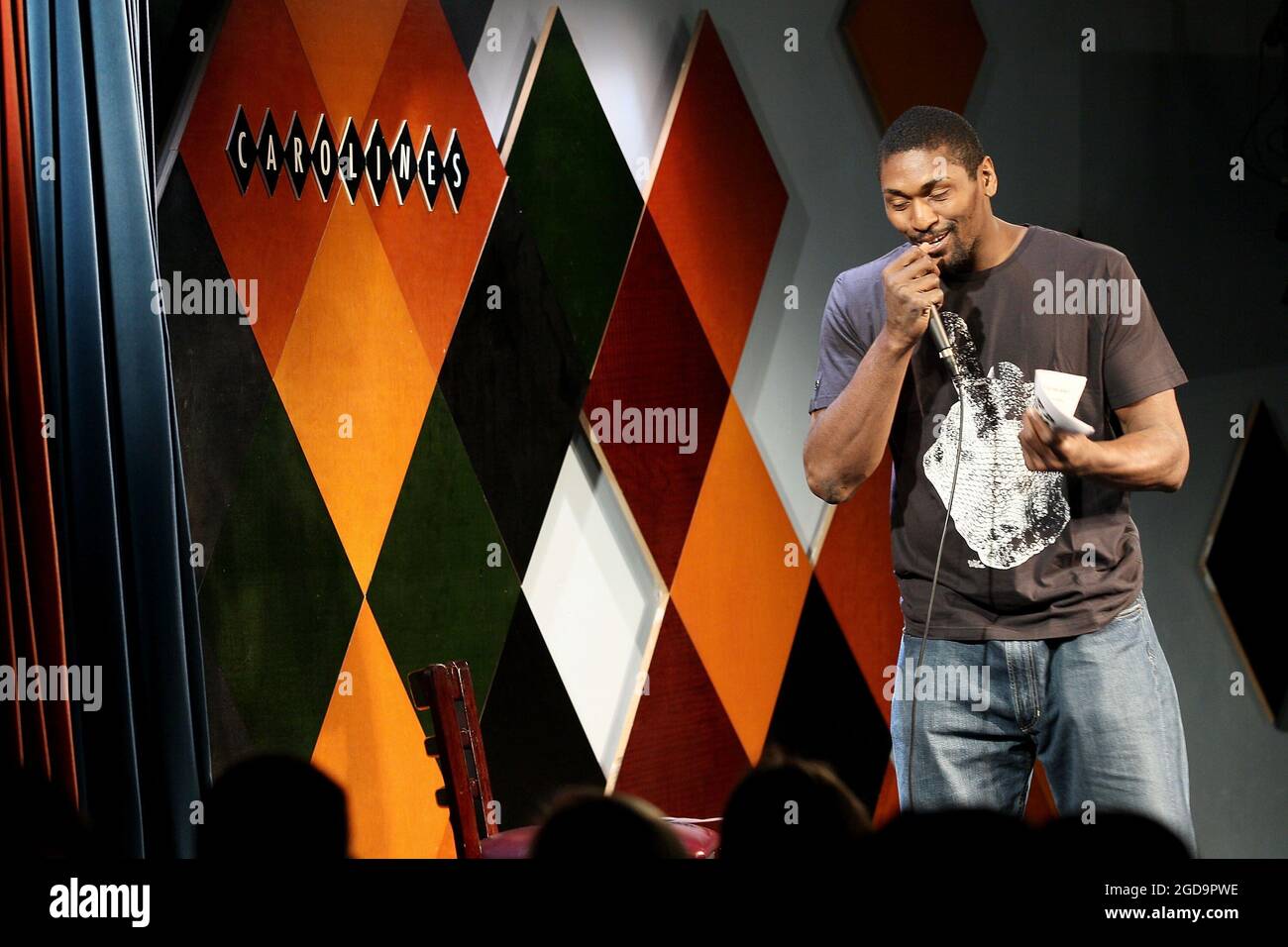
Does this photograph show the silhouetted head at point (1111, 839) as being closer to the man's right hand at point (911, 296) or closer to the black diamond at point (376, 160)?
the man's right hand at point (911, 296)

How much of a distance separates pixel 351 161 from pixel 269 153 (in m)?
0.19

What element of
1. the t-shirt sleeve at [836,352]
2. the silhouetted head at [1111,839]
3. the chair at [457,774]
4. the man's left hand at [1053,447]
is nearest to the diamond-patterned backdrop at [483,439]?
the chair at [457,774]

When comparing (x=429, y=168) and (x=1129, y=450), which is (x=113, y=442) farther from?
(x=1129, y=450)

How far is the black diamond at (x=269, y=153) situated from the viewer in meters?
2.85

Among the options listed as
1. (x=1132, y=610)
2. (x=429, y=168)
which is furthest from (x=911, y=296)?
(x=429, y=168)

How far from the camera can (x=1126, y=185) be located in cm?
290

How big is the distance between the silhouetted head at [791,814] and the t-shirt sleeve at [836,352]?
99 cm

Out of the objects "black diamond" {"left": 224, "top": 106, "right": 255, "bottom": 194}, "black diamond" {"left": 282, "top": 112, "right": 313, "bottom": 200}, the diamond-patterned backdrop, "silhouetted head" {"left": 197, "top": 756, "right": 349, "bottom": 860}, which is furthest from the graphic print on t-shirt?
"black diamond" {"left": 224, "top": 106, "right": 255, "bottom": 194}

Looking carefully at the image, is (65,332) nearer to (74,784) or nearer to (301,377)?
(301,377)

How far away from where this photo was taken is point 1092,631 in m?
1.84

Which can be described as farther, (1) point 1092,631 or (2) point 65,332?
(2) point 65,332
